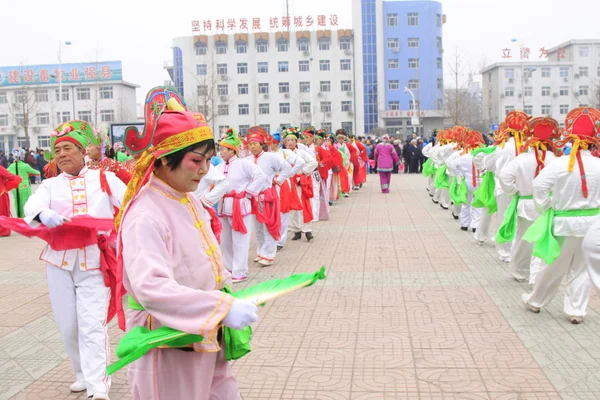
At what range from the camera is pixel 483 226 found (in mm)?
10773

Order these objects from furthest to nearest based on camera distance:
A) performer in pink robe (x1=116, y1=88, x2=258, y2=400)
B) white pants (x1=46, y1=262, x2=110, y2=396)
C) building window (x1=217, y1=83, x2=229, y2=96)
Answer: building window (x1=217, y1=83, x2=229, y2=96) < white pants (x1=46, y1=262, x2=110, y2=396) < performer in pink robe (x1=116, y1=88, x2=258, y2=400)

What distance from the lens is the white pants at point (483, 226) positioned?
10.7m

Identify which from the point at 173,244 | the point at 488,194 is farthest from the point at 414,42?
the point at 173,244

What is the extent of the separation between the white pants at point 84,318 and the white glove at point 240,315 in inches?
94.4

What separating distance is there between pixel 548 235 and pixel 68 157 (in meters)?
4.07

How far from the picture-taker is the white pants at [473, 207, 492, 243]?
35.0 feet

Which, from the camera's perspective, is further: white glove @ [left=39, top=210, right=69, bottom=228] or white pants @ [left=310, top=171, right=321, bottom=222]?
white pants @ [left=310, top=171, right=321, bottom=222]

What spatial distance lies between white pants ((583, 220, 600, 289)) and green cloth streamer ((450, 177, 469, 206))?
386 inches

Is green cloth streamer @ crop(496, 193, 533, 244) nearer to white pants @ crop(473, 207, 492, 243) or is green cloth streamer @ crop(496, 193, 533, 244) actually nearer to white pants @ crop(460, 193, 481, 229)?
white pants @ crop(473, 207, 492, 243)

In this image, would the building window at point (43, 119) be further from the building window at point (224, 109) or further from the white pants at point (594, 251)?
the white pants at point (594, 251)

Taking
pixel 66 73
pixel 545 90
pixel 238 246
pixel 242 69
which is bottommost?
pixel 238 246

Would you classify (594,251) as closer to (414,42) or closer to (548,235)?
(548,235)

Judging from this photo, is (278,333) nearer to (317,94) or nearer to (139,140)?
(139,140)

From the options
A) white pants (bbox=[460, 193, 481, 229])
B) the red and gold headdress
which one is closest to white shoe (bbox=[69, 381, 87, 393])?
the red and gold headdress
